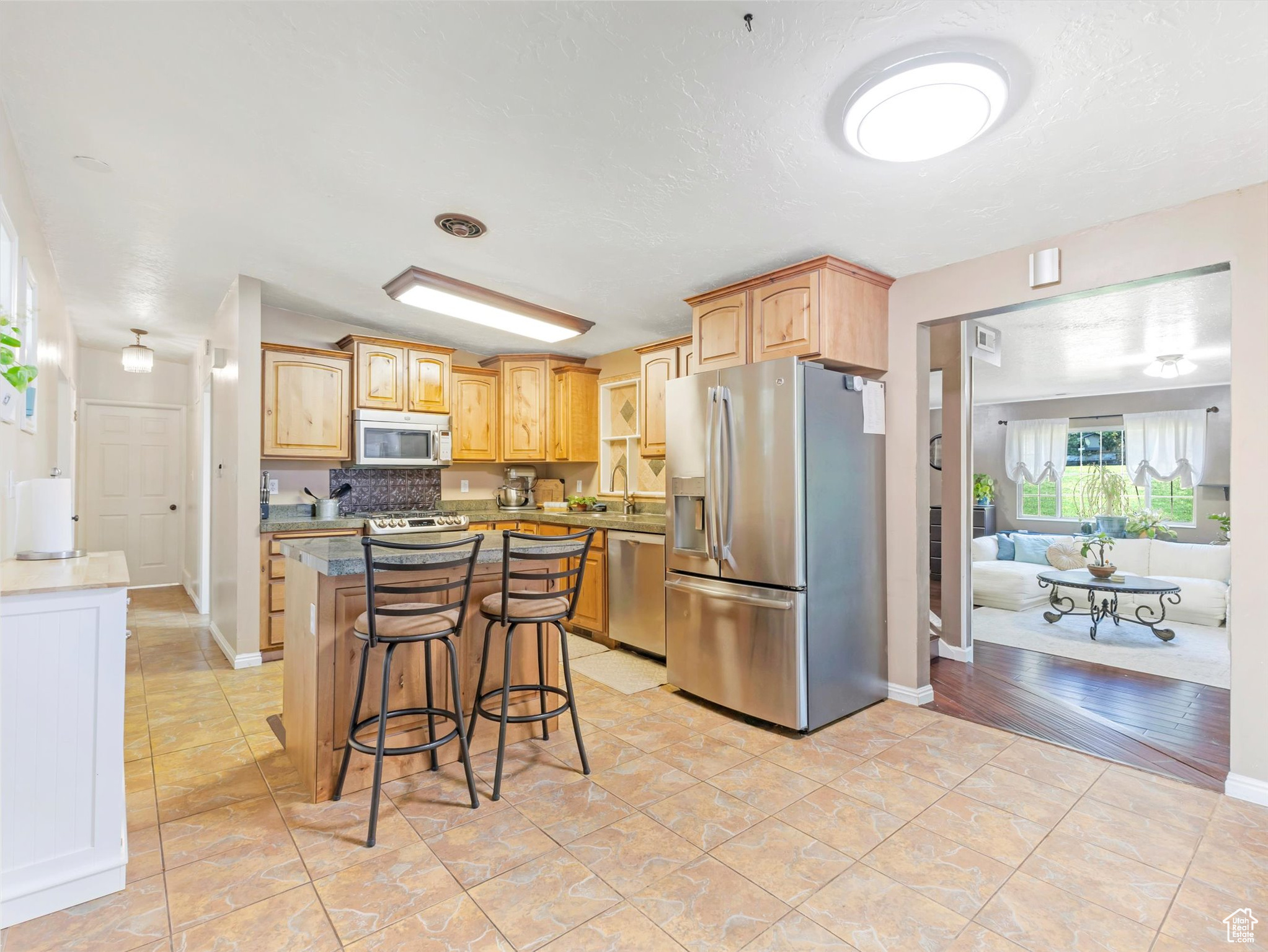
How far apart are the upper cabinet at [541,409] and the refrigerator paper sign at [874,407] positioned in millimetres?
2861

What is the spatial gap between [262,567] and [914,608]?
4012mm

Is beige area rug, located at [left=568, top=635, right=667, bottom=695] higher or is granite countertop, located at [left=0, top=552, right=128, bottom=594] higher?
granite countertop, located at [left=0, top=552, right=128, bottom=594]

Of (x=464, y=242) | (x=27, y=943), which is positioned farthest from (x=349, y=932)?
(x=464, y=242)

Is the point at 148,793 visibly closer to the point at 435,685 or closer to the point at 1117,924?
the point at 435,685

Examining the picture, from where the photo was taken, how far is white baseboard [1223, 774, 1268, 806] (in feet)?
7.56

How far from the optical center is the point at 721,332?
357 cm

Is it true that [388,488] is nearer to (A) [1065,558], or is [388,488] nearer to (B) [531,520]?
(B) [531,520]

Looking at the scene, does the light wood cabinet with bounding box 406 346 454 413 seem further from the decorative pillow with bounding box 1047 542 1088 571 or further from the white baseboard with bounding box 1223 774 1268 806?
the decorative pillow with bounding box 1047 542 1088 571

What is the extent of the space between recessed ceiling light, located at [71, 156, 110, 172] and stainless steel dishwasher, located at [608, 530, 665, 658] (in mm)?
3226

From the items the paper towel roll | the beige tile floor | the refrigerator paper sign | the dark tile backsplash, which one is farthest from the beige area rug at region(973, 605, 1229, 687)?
the paper towel roll

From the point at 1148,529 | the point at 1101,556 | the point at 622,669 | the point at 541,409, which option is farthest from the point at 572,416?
the point at 1148,529

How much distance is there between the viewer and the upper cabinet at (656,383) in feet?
15.2

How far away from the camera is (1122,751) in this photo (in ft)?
9.07

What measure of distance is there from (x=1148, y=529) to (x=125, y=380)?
11.0m
